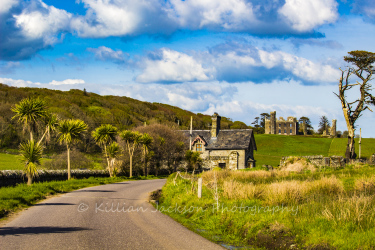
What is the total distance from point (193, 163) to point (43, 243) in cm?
4495

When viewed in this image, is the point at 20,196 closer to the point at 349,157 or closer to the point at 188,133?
the point at 349,157

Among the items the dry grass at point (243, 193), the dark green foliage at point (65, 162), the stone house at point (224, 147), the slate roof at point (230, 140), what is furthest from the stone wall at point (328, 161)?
the dark green foliage at point (65, 162)

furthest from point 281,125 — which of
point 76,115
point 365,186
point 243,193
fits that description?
point 243,193

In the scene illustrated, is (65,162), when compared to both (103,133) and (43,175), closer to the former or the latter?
(103,133)

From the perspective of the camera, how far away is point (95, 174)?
123 ft

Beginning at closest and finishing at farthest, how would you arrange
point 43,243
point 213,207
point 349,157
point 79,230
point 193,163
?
point 43,243, point 79,230, point 213,207, point 349,157, point 193,163

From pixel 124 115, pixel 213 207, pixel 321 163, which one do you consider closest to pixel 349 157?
pixel 321 163

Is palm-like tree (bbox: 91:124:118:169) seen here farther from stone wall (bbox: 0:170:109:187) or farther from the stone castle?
the stone castle

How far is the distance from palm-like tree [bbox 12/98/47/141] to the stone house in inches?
1292

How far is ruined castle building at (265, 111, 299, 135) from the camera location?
151000 millimetres

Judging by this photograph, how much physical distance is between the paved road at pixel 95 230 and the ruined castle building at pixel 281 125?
460ft

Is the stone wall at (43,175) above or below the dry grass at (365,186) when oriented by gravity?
below

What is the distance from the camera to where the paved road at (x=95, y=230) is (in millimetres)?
9031

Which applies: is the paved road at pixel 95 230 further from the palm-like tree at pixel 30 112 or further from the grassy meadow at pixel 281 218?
the palm-like tree at pixel 30 112
